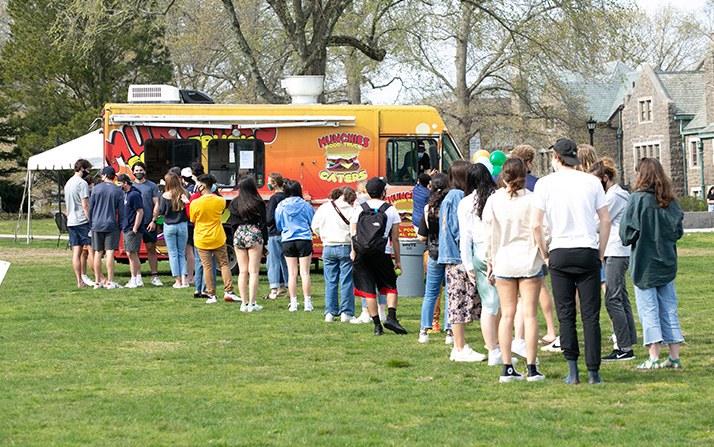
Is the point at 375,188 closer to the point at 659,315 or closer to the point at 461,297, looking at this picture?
the point at 461,297

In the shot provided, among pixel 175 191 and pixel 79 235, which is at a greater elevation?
pixel 175 191

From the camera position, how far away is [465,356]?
8023 mm

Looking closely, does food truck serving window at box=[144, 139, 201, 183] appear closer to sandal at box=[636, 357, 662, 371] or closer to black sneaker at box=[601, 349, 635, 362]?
black sneaker at box=[601, 349, 635, 362]

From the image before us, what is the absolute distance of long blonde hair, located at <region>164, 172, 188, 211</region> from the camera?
13.7 m

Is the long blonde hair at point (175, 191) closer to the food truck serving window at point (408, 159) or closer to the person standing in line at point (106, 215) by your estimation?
the person standing in line at point (106, 215)

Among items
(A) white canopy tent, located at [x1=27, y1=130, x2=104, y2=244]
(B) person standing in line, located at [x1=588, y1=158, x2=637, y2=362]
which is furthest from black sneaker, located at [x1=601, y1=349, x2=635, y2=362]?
(A) white canopy tent, located at [x1=27, y1=130, x2=104, y2=244]

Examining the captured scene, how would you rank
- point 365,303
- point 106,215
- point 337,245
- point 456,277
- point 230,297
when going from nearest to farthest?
point 456,277 → point 337,245 → point 365,303 → point 230,297 → point 106,215

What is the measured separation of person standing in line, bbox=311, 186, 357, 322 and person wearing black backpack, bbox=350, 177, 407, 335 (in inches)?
27.5

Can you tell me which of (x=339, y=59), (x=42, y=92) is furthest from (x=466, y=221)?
(x=42, y=92)

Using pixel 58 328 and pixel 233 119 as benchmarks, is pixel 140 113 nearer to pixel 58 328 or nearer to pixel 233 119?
pixel 233 119

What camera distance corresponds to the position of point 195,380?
723 centimetres

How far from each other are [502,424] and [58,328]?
20.3 ft

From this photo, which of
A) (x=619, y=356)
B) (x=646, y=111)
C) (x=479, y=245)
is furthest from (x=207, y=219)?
(x=646, y=111)

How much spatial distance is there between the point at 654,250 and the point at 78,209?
32.7ft
